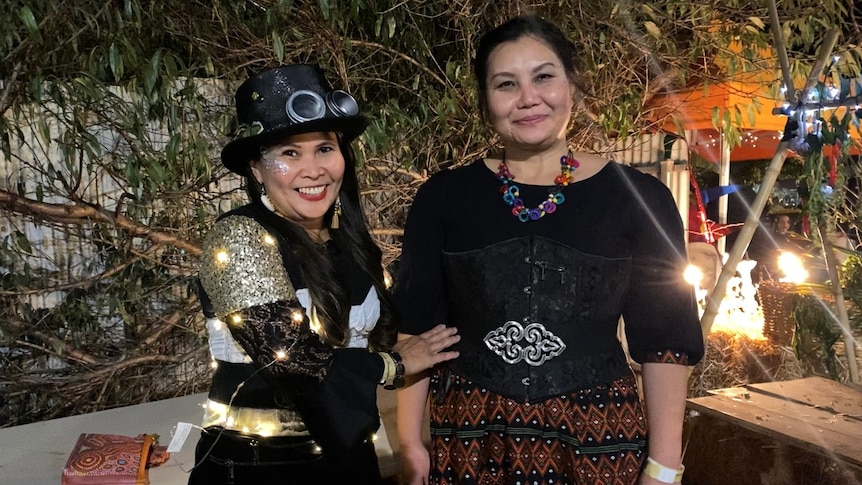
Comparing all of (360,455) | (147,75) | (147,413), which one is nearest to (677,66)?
(147,75)

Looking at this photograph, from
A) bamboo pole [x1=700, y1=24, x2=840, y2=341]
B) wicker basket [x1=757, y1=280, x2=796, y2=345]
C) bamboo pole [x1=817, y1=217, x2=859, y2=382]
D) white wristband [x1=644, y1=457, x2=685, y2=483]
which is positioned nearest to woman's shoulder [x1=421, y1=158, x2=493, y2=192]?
white wristband [x1=644, y1=457, x2=685, y2=483]

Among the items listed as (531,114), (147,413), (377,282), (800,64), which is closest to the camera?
(531,114)

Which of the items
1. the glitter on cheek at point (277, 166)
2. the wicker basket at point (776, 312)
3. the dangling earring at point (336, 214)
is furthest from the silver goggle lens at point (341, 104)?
the wicker basket at point (776, 312)

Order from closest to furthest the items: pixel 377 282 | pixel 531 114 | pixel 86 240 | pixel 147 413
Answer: pixel 531 114
pixel 377 282
pixel 147 413
pixel 86 240

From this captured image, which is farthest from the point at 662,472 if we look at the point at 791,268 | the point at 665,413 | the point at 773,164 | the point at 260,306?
the point at 791,268

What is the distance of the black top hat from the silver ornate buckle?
621 millimetres

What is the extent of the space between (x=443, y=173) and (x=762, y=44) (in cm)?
265

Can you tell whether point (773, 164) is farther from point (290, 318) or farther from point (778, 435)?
point (290, 318)

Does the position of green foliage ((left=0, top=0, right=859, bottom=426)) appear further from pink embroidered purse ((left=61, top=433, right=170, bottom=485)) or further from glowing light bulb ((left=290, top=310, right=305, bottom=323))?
glowing light bulb ((left=290, top=310, right=305, bottom=323))

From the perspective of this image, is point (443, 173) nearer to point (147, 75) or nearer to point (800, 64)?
point (147, 75)

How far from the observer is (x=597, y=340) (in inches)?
55.1

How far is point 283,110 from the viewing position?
140cm

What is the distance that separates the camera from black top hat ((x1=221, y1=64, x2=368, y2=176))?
4.55 feet

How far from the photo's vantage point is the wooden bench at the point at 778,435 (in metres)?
2.18
